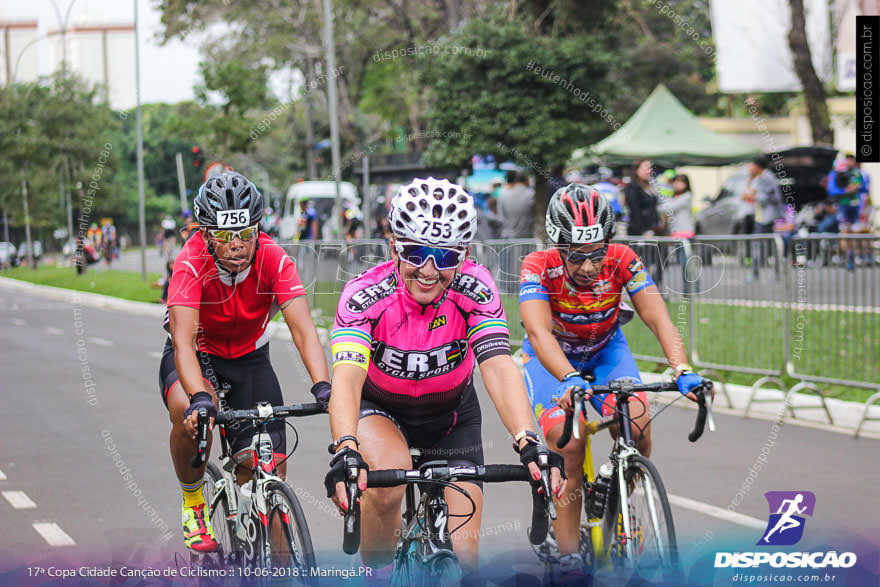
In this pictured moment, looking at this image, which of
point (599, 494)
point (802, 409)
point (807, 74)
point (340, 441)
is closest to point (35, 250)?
point (807, 74)

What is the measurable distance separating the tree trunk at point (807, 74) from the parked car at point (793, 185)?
2.11 m

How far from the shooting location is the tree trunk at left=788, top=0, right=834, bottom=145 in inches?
701

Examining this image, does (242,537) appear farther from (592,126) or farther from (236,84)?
(236,84)

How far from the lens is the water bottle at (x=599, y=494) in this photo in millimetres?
4883

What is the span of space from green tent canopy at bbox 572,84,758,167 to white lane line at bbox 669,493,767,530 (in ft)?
51.1

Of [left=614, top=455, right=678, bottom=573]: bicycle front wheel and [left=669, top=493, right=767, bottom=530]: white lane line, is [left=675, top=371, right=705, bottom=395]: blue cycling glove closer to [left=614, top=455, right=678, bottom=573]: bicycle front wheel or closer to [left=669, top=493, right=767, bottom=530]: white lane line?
[left=614, top=455, right=678, bottom=573]: bicycle front wheel

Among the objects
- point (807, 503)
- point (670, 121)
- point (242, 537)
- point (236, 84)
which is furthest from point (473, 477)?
point (670, 121)

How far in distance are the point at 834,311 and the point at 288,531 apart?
298 inches

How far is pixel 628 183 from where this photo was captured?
577 inches

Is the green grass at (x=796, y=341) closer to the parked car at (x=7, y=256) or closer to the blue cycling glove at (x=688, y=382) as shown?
the blue cycling glove at (x=688, y=382)

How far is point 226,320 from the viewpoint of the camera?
16.5 ft

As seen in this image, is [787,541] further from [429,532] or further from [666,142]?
[666,142]

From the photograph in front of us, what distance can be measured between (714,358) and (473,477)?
26.4 ft

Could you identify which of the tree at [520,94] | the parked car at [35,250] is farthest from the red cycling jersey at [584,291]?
the parked car at [35,250]
